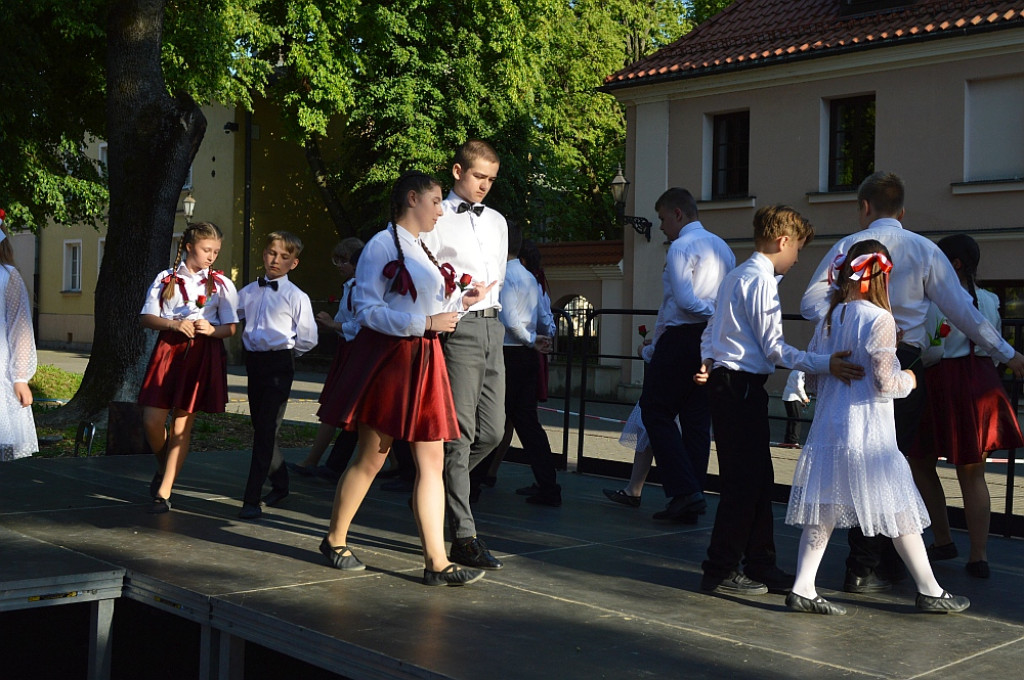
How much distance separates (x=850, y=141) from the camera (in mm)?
20984

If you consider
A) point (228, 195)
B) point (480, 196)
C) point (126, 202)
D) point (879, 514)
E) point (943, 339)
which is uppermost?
point (228, 195)

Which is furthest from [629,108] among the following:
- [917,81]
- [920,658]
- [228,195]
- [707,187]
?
[920,658]

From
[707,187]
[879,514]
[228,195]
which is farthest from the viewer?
[228,195]

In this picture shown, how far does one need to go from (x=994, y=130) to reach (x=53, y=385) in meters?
16.3

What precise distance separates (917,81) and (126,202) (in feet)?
45.6

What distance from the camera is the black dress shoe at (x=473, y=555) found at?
5527 mm

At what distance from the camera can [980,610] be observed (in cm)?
501

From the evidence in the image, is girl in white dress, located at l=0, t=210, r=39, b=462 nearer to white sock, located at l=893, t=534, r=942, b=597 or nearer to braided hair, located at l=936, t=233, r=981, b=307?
white sock, located at l=893, t=534, r=942, b=597

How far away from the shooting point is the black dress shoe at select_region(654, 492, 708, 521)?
7087 mm

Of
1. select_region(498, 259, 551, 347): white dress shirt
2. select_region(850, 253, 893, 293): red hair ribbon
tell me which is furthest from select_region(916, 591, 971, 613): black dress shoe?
select_region(498, 259, 551, 347): white dress shirt

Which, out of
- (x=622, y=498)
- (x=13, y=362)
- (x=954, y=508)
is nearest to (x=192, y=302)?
(x=13, y=362)

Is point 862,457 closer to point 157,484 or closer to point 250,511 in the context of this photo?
point 250,511

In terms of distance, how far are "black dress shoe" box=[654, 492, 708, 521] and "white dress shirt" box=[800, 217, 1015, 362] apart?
198 cm

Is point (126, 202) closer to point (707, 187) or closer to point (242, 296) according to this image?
point (242, 296)
